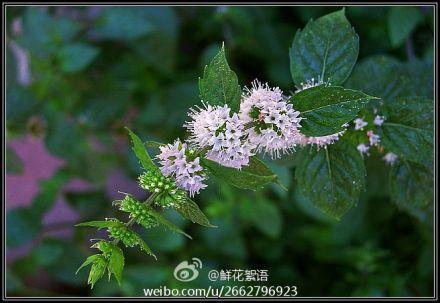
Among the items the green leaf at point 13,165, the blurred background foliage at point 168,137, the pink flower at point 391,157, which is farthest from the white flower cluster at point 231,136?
the green leaf at point 13,165

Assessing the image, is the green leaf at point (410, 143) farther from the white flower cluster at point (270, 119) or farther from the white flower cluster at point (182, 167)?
the white flower cluster at point (182, 167)

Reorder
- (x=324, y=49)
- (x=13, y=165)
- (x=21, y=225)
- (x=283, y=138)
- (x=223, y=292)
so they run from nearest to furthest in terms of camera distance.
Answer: (x=283, y=138) < (x=324, y=49) < (x=223, y=292) < (x=13, y=165) < (x=21, y=225)

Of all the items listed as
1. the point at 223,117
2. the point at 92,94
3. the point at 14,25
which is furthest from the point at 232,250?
the point at 14,25

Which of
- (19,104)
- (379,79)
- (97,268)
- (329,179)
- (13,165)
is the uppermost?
(19,104)

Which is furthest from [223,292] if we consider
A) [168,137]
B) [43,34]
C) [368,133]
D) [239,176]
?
[43,34]

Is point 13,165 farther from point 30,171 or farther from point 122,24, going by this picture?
point 30,171

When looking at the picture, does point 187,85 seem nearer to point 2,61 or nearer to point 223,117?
point 2,61

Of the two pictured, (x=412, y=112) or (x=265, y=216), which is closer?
(x=412, y=112)
